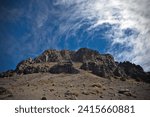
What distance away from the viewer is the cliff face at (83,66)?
36438mm

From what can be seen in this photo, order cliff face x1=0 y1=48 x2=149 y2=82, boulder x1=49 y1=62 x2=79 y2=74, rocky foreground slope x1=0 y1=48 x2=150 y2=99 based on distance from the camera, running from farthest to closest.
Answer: cliff face x1=0 y1=48 x2=149 y2=82 → boulder x1=49 y1=62 x2=79 y2=74 → rocky foreground slope x1=0 y1=48 x2=150 y2=99

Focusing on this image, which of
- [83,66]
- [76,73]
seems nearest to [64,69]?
[76,73]

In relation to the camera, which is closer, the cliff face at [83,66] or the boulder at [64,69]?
the boulder at [64,69]

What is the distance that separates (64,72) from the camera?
117 ft

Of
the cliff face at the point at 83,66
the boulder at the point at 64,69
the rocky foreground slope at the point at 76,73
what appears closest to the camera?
the rocky foreground slope at the point at 76,73

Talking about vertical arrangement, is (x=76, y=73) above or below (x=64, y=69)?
below

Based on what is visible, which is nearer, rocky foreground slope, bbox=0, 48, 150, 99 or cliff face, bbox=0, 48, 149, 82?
rocky foreground slope, bbox=0, 48, 150, 99

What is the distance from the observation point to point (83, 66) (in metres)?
39.3

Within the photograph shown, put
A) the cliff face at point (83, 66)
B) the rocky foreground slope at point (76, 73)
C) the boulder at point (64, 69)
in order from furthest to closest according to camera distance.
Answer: the cliff face at point (83, 66) < the boulder at point (64, 69) < the rocky foreground slope at point (76, 73)

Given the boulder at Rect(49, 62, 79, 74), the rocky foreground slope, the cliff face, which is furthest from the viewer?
the cliff face

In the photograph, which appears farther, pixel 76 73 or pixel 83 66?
pixel 83 66

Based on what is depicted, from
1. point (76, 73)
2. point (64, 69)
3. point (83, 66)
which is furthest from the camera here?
point (83, 66)

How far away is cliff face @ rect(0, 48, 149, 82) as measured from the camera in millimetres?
36438

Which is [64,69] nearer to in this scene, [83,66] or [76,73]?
[76,73]
